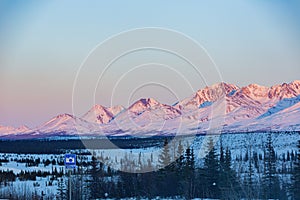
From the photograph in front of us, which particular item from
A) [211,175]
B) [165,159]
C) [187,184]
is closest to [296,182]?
[211,175]

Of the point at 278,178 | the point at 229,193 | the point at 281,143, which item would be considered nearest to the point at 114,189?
the point at 229,193

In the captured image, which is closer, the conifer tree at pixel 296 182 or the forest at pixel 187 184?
the conifer tree at pixel 296 182

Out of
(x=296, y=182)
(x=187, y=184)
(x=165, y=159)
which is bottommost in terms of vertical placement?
A: (x=187, y=184)

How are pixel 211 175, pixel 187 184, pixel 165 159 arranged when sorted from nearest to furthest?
pixel 187 184, pixel 211 175, pixel 165 159

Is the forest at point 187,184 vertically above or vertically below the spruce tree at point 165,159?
below

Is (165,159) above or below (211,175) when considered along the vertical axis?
above

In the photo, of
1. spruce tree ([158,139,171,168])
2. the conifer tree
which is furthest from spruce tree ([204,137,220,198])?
the conifer tree

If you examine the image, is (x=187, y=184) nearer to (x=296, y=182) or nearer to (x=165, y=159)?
(x=165, y=159)

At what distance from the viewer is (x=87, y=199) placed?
28.0m

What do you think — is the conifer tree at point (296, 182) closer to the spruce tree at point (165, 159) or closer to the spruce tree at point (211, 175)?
the spruce tree at point (211, 175)

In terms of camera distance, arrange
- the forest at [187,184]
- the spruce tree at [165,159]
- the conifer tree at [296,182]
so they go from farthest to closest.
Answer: the spruce tree at [165,159]
the forest at [187,184]
the conifer tree at [296,182]

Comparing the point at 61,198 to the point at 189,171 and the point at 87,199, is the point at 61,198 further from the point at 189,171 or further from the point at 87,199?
the point at 189,171

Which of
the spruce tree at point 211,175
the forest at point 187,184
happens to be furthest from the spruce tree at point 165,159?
the spruce tree at point 211,175

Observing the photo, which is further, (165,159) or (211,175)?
(165,159)
